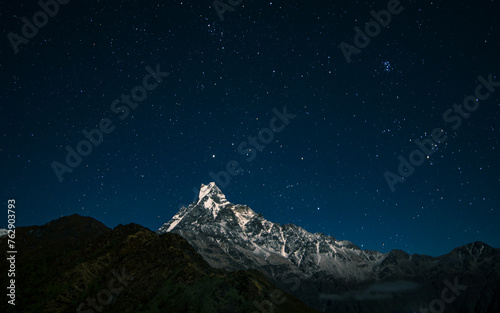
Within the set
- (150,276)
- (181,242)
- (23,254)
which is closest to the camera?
(150,276)

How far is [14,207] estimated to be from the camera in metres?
66.2

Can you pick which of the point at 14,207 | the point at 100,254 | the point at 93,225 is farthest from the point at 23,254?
the point at 14,207

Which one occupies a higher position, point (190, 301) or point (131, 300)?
point (131, 300)

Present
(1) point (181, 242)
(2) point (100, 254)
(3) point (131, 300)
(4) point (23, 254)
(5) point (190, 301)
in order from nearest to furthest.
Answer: (5) point (190, 301) < (3) point (131, 300) < (2) point (100, 254) < (1) point (181, 242) < (4) point (23, 254)

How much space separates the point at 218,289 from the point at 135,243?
4447 cm

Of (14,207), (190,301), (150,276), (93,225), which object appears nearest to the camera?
(14,207)

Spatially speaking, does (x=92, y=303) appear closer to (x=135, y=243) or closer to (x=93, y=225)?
(x=135, y=243)

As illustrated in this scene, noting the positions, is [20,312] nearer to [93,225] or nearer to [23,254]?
[23,254]

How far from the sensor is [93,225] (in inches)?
5842

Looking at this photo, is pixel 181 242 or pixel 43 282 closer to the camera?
pixel 43 282

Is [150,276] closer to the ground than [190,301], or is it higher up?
higher up

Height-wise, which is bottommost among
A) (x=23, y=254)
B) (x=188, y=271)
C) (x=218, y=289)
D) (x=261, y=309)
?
(x=261, y=309)

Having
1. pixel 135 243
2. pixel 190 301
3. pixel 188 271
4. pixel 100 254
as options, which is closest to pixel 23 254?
pixel 100 254

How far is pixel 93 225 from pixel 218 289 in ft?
328
